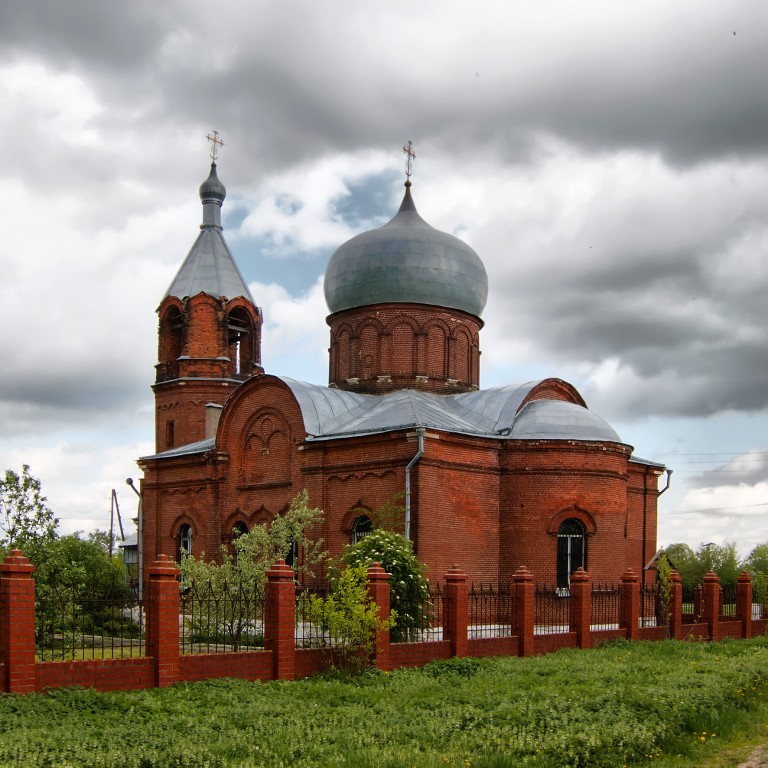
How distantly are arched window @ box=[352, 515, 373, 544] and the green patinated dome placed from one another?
19.1 ft

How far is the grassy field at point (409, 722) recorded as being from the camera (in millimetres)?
7348

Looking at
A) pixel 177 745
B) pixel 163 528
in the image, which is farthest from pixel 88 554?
pixel 177 745

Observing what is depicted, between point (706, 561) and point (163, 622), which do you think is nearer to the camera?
point (163, 622)

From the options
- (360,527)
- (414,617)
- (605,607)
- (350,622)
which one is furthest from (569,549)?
(350,622)

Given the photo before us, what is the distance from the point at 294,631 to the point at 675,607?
9.10 m

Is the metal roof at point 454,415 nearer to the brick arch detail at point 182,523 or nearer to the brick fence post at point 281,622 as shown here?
the brick arch detail at point 182,523

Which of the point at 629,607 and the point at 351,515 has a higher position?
the point at 351,515

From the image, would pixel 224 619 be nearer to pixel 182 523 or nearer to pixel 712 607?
pixel 712 607

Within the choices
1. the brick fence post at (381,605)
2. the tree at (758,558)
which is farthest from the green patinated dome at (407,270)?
the tree at (758,558)

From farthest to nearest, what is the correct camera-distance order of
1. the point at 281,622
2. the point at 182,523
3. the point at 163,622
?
the point at 182,523, the point at 281,622, the point at 163,622

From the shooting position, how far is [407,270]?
892 inches

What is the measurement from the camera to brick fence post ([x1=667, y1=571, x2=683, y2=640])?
1798 centimetres

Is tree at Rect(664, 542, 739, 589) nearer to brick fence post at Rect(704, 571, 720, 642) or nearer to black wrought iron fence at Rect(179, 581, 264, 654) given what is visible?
brick fence post at Rect(704, 571, 720, 642)

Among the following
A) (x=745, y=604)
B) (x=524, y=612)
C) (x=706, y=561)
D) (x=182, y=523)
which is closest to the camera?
(x=524, y=612)
